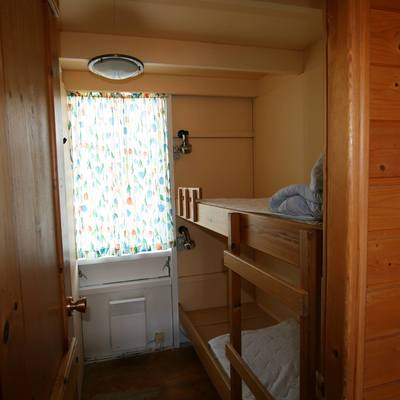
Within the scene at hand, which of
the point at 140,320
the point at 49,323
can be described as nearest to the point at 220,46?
the point at 49,323

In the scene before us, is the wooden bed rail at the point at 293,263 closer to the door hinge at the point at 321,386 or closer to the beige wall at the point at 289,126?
the door hinge at the point at 321,386

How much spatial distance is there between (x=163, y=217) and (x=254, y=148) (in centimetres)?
122

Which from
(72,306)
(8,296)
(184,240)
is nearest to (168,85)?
(184,240)

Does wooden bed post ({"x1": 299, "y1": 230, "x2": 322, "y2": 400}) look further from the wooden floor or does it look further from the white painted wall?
the white painted wall

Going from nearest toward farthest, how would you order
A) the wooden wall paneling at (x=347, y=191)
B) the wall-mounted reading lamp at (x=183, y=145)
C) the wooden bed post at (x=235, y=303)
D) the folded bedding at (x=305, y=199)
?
the wooden wall paneling at (x=347, y=191) → the folded bedding at (x=305, y=199) → the wooden bed post at (x=235, y=303) → the wall-mounted reading lamp at (x=183, y=145)

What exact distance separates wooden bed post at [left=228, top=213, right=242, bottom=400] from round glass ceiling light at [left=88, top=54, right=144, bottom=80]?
1004mm

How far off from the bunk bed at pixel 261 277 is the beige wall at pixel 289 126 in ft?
3.16

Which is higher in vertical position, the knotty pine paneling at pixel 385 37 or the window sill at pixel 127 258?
the knotty pine paneling at pixel 385 37

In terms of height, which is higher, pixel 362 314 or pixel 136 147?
pixel 136 147

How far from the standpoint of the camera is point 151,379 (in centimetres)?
263

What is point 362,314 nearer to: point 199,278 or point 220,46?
point 220,46

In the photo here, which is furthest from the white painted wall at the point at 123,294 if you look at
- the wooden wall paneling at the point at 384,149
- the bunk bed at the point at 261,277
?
the wooden wall paneling at the point at 384,149

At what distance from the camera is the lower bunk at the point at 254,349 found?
186 centimetres

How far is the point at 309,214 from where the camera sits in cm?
115
